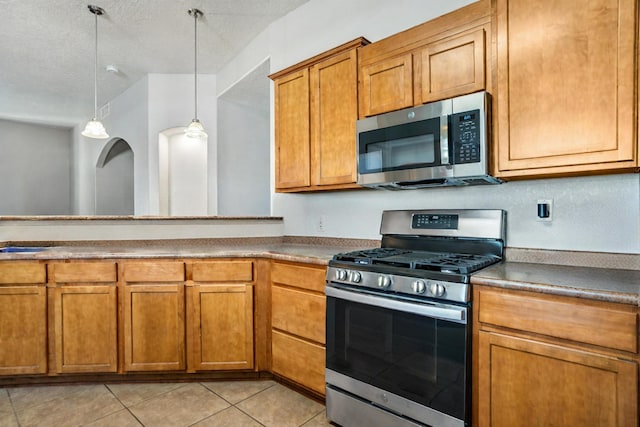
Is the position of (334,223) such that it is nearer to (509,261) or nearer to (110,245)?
(509,261)

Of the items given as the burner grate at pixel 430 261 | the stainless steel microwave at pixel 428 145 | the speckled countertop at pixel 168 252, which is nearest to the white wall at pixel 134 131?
the speckled countertop at pixel 168 252

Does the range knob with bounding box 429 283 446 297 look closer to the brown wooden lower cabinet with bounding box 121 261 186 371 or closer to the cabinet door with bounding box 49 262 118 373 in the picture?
the brown wooden lower cabinet with bounding box 121 261 186 371

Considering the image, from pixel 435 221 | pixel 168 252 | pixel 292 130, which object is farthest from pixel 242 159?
pixel 435 221

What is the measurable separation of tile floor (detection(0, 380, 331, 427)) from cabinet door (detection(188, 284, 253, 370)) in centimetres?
17

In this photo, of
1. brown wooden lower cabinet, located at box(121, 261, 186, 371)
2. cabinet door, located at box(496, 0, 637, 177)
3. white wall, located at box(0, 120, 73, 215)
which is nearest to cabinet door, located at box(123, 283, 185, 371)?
brown wooden lower cabinet, located at box(121, 261, 186, 371)

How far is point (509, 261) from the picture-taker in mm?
1881

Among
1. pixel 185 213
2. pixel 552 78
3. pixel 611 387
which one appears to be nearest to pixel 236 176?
pixel 185 213

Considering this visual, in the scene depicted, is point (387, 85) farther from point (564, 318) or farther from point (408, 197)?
point (564, 318)

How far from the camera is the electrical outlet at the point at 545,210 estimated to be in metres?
1.79

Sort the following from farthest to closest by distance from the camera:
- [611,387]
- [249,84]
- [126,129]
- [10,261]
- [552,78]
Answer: [126,129], [249,84], [10,261], [552,78], [611,387]

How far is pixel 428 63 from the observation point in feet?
6.35

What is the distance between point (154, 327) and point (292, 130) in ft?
5.48

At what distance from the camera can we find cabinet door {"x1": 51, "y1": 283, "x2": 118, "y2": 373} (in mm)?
2281

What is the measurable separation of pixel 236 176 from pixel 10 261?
2.57 metres
